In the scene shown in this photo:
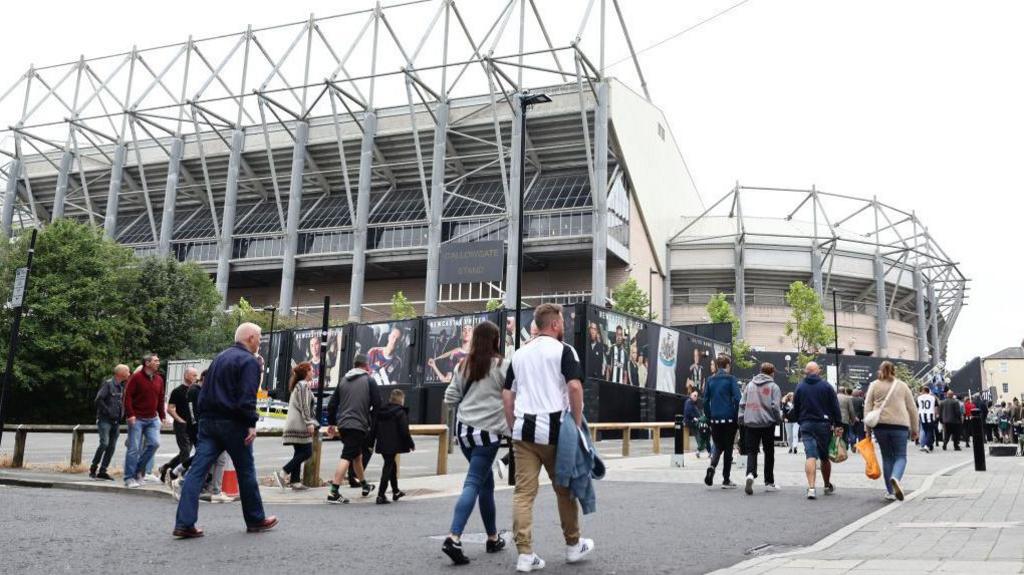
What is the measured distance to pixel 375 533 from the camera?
6992mm

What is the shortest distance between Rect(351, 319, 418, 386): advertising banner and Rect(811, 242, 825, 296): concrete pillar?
38.3 meters

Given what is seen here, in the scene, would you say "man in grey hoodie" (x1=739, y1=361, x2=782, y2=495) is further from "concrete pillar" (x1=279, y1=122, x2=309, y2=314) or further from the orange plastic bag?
"concrete pillar" (x1=279, y1=122, x2=309, y2=314)

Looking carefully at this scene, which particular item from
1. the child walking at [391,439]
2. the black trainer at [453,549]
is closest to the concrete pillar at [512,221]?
the child walking at [391,439]

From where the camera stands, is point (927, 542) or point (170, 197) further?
point (170, 197)

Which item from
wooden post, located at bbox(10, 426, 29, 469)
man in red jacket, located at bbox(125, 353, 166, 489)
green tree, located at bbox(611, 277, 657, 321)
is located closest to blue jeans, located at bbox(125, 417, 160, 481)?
man in red jacket, located at bbox(125, 353, 166, 489)

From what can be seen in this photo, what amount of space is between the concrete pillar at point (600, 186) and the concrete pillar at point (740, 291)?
14109mm

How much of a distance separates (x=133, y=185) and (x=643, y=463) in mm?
61517

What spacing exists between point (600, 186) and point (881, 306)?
27.0m

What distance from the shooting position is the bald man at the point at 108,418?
11.5 m

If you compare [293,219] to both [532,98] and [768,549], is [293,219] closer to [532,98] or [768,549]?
[532,98]

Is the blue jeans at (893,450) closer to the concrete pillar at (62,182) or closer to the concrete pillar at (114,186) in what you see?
the concrete pillar at (114,186)

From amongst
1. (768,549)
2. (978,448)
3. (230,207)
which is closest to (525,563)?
(768,549)

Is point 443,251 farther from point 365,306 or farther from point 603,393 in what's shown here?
point 603,393

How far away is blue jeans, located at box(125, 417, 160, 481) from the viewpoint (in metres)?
10.8
